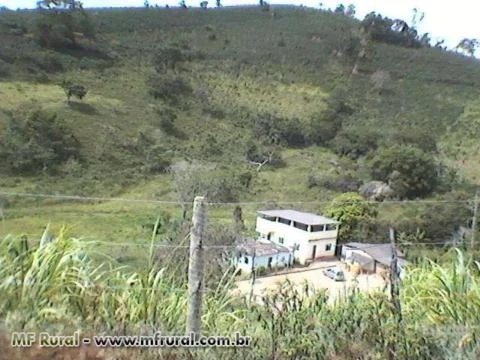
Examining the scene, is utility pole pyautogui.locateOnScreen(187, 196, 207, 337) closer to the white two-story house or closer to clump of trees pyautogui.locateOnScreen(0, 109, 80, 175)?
the white two-story house

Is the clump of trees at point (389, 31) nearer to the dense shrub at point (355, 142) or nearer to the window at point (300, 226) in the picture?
the dense shrub at point (355, 142)

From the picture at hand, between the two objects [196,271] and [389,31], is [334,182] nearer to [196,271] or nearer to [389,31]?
[196,271]

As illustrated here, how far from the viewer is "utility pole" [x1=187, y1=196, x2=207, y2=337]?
1.82 metres

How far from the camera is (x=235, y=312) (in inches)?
82.7

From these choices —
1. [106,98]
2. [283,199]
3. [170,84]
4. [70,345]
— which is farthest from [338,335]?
[170,84]

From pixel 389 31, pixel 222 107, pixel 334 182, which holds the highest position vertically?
pixel 389 31

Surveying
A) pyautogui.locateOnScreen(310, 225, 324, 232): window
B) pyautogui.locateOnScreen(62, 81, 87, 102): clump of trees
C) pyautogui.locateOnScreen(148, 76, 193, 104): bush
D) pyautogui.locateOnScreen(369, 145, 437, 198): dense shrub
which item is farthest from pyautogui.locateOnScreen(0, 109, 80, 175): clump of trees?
pyautogui.locateOnScreen(369, 145, 437, 198): dense shrub

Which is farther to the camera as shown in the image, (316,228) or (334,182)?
(334,182)

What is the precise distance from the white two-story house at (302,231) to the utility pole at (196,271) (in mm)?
12849

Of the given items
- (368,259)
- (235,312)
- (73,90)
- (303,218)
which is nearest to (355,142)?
(303,218)

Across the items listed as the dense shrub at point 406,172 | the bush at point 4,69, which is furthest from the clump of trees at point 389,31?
the bush at point 4,69

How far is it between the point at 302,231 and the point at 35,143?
11037 mm

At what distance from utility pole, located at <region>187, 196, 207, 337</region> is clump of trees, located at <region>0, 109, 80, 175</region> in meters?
19.2

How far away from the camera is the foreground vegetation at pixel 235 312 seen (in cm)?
168
